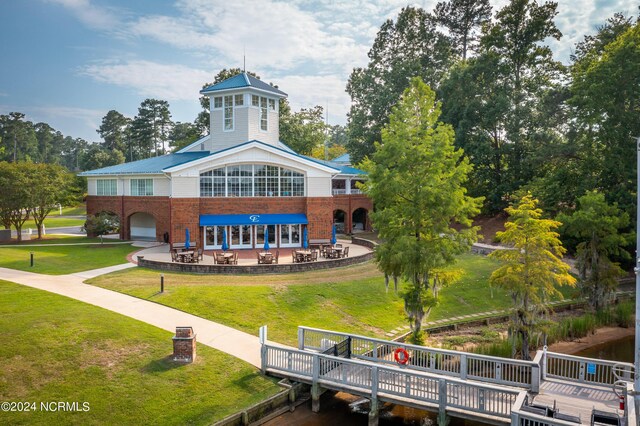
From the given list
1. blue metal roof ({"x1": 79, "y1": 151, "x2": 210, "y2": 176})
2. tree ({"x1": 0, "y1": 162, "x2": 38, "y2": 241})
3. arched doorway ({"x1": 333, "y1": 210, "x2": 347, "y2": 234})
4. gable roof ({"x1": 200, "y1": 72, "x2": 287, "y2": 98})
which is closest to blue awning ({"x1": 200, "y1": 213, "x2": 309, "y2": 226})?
blue metal roof ({"x1": 79, "y1": 151, "x2": 210, "y2": 176})

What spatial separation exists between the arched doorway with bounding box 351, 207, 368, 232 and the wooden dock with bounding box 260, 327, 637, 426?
33.5 metres

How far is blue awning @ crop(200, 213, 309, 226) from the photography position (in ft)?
106

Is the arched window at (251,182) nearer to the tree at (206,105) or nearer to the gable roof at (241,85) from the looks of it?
the gable roof at (241,85)

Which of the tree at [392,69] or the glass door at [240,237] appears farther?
the tree at [392,69]

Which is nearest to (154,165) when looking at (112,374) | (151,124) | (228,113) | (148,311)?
(228,113)

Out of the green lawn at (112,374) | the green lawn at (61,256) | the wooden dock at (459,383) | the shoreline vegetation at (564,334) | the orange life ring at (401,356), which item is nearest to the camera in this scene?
the wooden dock at (459,383)

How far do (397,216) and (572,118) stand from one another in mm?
29373

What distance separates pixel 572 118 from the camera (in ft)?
124

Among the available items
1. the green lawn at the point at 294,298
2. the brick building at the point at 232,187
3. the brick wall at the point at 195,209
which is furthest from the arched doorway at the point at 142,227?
the green lawn at the point at 294,298

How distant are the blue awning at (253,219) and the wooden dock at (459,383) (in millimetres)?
17909

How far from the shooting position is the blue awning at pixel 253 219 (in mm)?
32409

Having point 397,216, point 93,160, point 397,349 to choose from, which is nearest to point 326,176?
point 397,216

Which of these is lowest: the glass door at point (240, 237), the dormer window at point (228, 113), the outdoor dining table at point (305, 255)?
the outdoor dining table at point (305, 255)

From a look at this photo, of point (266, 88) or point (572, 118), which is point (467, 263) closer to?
point (572, 118)
